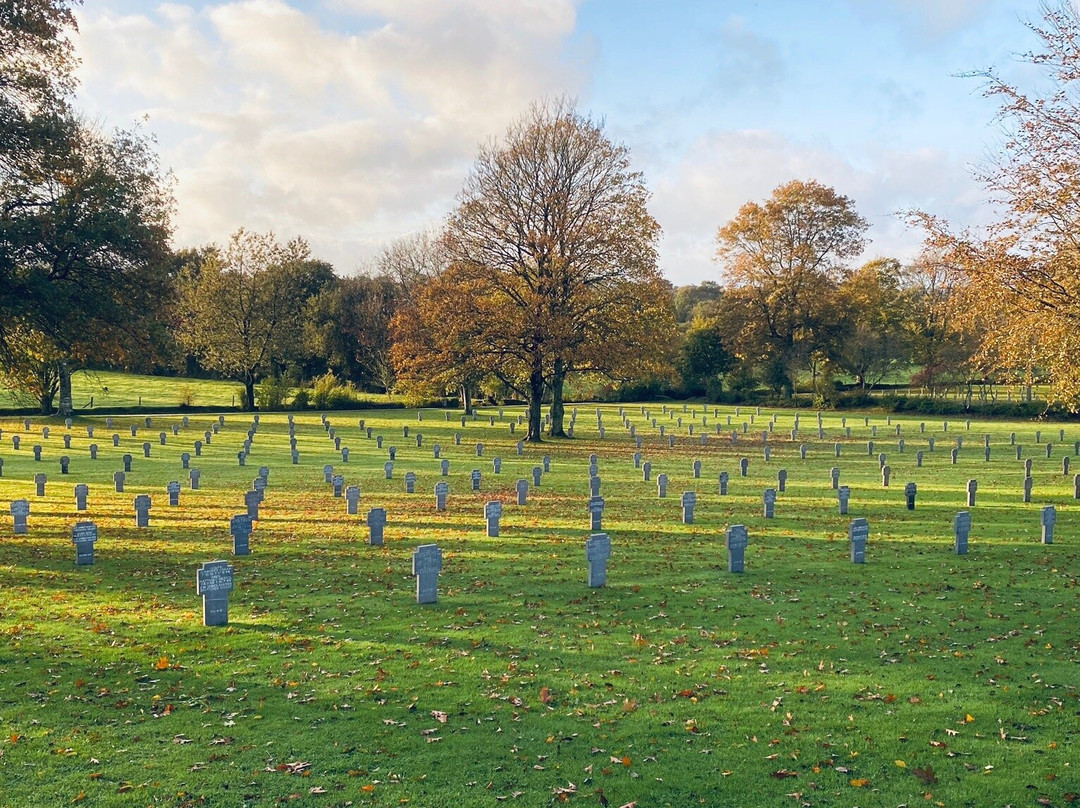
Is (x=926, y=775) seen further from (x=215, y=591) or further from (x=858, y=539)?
(x=215, y=591)

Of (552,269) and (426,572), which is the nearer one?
(426,572)

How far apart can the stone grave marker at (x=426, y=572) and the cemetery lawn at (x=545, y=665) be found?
0.21m

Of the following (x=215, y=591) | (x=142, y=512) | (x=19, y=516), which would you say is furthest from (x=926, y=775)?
(x=19, y=516)

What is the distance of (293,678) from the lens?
8.41 meters

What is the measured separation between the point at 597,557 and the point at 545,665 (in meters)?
3.47

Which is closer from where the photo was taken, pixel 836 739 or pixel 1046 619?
pixel 836 739

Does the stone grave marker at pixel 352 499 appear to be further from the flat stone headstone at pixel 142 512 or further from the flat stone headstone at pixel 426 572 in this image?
the flat stone headstone at pixel 426 572

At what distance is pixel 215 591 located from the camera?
33.4ft

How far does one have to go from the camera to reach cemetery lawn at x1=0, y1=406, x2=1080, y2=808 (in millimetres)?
6363

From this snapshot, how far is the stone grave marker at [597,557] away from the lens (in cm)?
1209

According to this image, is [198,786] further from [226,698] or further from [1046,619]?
[1046,619]


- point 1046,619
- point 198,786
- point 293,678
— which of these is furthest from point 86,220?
point 1046,619

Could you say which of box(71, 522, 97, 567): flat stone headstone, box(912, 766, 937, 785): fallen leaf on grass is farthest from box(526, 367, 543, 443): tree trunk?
box(912, 766, 937, 785): fallen leaf on grass

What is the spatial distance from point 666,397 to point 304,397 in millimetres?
32414
